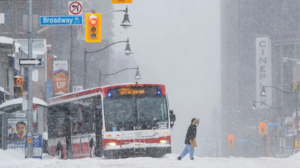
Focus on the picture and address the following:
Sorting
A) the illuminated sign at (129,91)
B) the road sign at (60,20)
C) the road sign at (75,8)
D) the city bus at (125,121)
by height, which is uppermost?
the road sign at (75,8)

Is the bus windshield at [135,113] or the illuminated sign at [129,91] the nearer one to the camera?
the bus windshield at [135,113]

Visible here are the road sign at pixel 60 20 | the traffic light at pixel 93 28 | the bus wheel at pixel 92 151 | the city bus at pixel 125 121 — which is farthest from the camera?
the road sign at pixel 60 20

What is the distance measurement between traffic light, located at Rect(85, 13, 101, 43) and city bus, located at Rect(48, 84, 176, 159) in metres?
2.13

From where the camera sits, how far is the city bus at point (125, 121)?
2122 centimetres

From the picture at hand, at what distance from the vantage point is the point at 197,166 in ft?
49.4

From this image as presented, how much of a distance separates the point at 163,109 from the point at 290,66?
81638 millimetres

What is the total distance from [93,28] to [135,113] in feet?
12.0

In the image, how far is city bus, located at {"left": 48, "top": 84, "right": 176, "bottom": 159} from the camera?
21.2 meters

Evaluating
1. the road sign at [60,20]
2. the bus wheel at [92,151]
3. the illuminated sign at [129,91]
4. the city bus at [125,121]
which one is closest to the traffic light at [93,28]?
the road sign at [60,20]

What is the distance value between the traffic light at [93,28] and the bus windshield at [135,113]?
8.27 feet

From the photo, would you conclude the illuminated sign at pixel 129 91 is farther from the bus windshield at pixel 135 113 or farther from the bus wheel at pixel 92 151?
the bus wheel at pixel 92 151

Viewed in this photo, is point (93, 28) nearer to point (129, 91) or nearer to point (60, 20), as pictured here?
point (60, 20)

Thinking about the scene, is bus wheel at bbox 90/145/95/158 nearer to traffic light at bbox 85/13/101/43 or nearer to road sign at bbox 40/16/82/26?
traffic light at bbox 85/13/101/43

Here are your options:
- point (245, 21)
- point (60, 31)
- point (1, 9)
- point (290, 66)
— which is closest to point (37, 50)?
point (1, 9)
